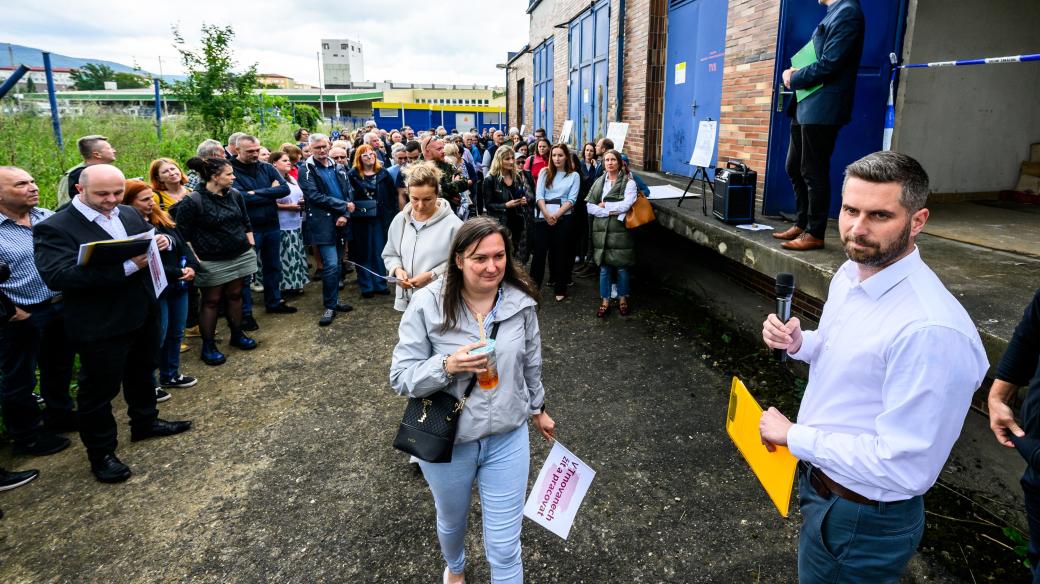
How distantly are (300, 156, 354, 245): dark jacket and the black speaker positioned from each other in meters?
4.46

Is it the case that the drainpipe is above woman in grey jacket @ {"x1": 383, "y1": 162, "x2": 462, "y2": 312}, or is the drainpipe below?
above

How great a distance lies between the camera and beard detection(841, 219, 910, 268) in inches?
63.5

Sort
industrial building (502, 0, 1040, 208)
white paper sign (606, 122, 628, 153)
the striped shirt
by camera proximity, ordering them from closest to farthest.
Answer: the striped shirt, industrial building (502, 0, 1040, 208), white paper sign (606, 122, 628, 153)

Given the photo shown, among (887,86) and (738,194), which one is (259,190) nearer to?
(738,194)

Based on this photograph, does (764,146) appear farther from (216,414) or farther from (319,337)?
(216,414)

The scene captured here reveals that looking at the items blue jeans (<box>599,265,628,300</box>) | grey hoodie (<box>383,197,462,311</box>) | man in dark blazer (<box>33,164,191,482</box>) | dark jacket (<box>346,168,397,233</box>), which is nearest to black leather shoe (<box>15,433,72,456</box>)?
man in dark blazer (<box>33,164,191,482</box>)

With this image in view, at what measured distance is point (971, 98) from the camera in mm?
6578

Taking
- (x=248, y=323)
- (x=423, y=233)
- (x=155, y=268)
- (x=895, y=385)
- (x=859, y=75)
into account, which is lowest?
(x=248, y=323)

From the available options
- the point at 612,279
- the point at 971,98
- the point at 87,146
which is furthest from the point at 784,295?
the point at 971,98

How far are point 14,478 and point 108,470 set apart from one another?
1.97 ft

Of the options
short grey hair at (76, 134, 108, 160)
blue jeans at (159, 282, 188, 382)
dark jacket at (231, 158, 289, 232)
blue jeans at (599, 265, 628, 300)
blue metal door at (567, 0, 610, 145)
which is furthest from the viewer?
blue metal door at (567, 0, 610, 145)

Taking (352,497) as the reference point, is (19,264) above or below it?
above

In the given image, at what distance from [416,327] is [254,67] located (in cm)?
1067

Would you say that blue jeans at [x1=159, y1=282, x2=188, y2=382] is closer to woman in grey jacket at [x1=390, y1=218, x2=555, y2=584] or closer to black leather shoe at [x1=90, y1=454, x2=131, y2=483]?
black leather shoe at [x1=90, y1=454, x2=131, y2=483]
